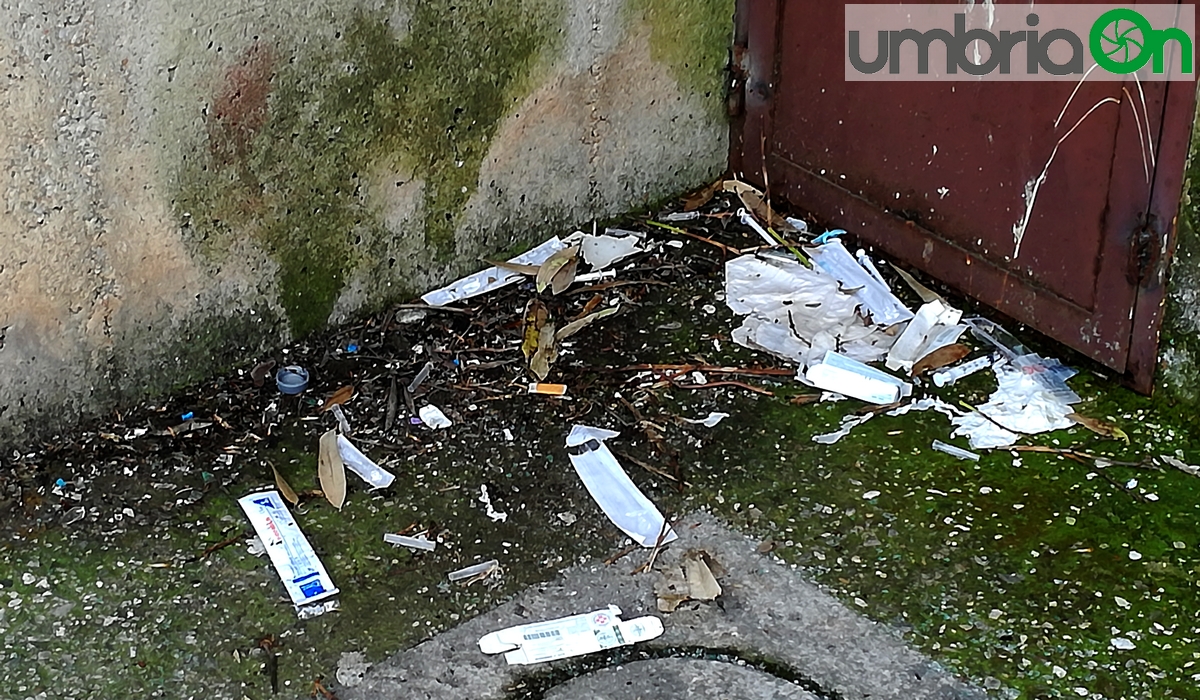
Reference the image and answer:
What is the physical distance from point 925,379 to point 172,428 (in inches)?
72.3

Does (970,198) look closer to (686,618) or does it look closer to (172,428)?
(686,618)

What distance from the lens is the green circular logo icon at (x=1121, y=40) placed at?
2951 millimetres

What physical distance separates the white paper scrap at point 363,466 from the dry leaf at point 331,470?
→ 0.02 m

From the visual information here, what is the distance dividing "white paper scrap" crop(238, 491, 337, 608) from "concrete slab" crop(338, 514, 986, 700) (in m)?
0.27

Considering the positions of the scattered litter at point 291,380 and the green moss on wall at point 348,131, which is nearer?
the green moss on wall at point 348,131

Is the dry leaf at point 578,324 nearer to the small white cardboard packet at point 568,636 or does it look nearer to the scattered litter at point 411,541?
the scattered litter at point 411,541

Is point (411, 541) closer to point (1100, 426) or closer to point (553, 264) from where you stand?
point (553, 264)

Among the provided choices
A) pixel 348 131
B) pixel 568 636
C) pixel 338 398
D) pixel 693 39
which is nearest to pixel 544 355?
pixel 338 398

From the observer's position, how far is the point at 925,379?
3.37 metres

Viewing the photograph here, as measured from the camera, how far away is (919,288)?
366cm

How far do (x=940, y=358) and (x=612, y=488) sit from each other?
984 mm

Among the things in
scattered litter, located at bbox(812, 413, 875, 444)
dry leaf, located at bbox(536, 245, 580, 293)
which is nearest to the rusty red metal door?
scattered litter, located at bbox(812, 413, 875, 444)

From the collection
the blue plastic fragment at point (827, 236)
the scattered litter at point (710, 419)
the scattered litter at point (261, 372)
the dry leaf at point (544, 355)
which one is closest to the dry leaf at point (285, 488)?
the scattered litter at point (261, 372)

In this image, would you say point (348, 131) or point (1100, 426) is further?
point (348, 131)
